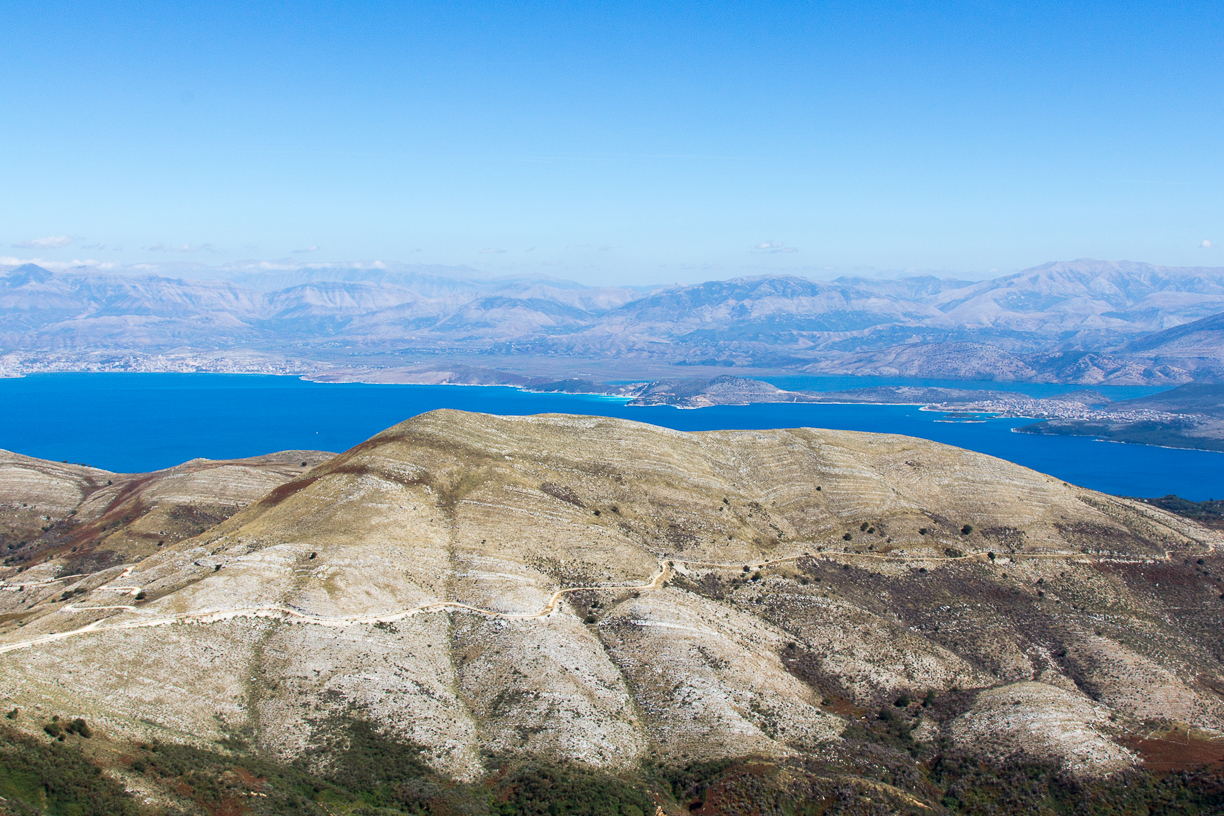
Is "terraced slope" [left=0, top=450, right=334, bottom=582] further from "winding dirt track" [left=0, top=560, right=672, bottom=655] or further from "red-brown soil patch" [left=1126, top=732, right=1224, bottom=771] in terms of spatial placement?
"red-brown soil patch" [left=1126, top=732, right=1224, bottom=771]

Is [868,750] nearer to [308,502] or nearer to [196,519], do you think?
[308,502]

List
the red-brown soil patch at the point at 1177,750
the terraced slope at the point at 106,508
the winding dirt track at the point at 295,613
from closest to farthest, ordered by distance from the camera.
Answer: the red-brown soil patch at the point at 1177,750
the winding dirt track at the point at 295,613
the terraced slope at the point at 106,508

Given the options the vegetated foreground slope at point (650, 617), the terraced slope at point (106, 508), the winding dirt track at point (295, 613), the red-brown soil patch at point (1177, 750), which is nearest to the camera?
the vegetated foreground slope at point (650, 617)

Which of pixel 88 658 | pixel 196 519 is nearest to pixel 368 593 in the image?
pixel 88 658

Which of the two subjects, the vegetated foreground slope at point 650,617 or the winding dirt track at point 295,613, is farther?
the winding dirt track at point 295,613

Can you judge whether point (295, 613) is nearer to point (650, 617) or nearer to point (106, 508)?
point (650, 617)

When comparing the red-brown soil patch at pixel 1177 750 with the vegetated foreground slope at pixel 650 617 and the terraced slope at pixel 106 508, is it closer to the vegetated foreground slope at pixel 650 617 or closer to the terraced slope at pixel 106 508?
the vegetated foreground slope at pixel 650 617

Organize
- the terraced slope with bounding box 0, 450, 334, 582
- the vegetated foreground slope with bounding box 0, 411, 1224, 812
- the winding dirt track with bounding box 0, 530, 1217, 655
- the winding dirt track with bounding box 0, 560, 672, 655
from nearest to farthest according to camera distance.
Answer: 1. the vegetated foreground slope with bounding box 0, 411, 1224, 812
2. the winding dirt track with bounding box 0, 560, 672, 655
3. the winding dirt track with bounding box 0, 530, 1217, 655
4. the terraced slope with bounding box 0, 450, 334, 582

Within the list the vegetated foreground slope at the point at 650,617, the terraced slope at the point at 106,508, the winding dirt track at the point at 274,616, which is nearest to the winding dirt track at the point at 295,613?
the winding dirt track at the point at 274,616

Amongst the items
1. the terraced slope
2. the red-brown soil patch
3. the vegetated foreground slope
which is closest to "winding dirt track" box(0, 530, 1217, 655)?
the vegetated foreground slope
